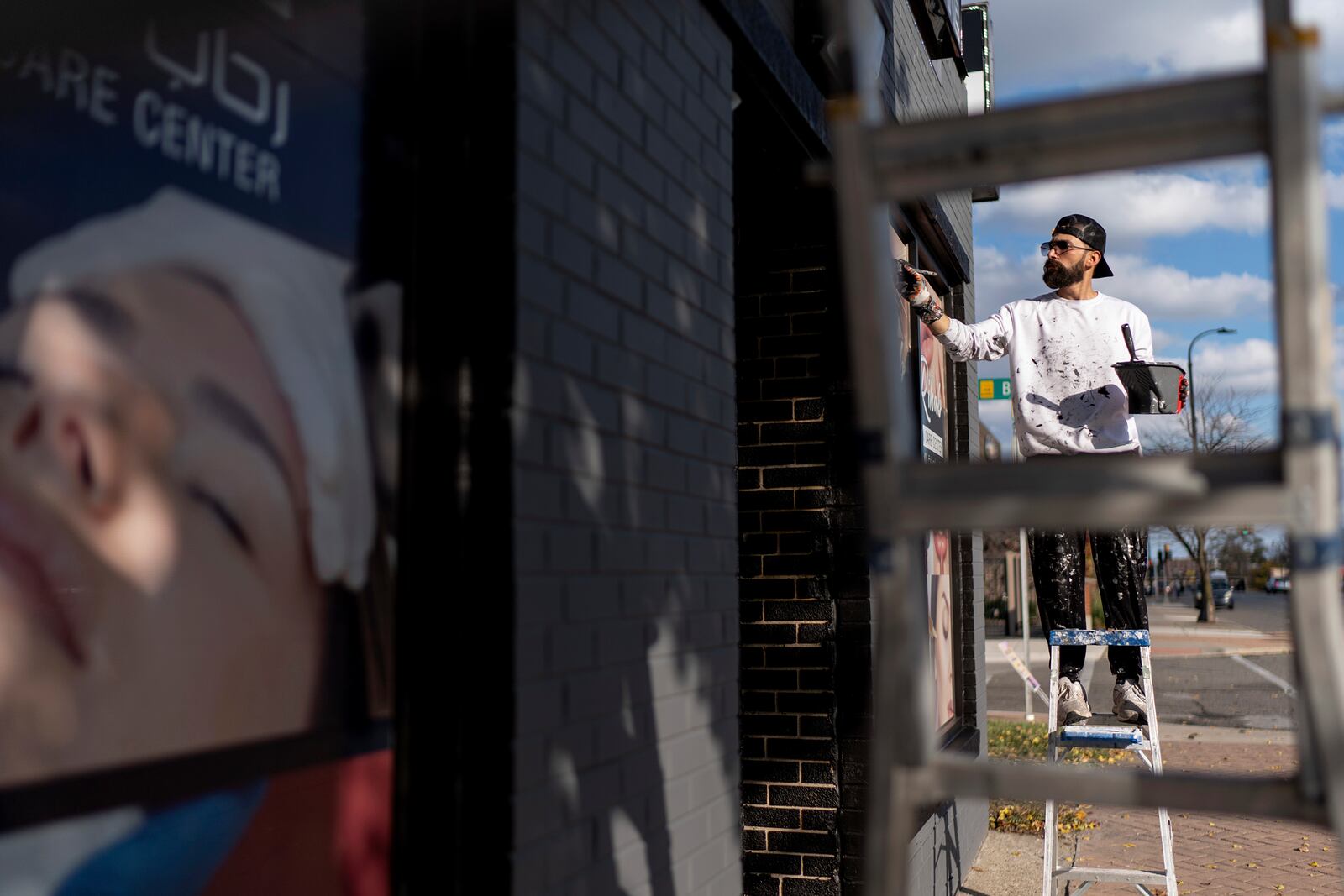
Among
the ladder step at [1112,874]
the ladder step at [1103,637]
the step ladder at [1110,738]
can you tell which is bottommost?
the ladder step at [1112,874]

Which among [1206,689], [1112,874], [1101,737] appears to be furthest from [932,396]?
[1206,689]

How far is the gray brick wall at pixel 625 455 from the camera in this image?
247 cm

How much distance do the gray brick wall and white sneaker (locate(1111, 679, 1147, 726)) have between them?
88.8 inches

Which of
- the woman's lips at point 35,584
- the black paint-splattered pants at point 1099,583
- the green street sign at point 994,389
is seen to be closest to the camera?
the woman's lips at point 35,584

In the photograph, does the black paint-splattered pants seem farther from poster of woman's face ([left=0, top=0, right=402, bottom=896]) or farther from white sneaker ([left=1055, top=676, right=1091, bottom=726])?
poster of woman's face ([left=0, top=0, right=402, bottom=896])

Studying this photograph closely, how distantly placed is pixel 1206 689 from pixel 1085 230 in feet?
47.3

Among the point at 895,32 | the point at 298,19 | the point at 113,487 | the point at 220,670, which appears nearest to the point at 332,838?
the point at 220,670

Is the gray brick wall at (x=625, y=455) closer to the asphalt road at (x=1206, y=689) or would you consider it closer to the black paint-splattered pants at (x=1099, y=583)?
the black paint-splattered pants at (x=1099, y=583)

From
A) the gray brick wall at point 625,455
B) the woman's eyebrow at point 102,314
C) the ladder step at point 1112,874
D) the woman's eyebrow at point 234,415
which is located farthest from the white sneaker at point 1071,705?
the woman's eyebrow at point 102,314

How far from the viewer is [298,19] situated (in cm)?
221

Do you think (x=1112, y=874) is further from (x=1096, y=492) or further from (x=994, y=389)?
(x=994, y=389)

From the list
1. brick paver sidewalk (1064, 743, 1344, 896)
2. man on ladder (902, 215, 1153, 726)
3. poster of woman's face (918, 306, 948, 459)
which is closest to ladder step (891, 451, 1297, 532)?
man on ladder (902, 215, 1153, 726)

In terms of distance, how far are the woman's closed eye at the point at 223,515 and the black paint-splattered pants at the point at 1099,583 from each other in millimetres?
3882

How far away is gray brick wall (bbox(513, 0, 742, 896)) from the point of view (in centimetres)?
247
